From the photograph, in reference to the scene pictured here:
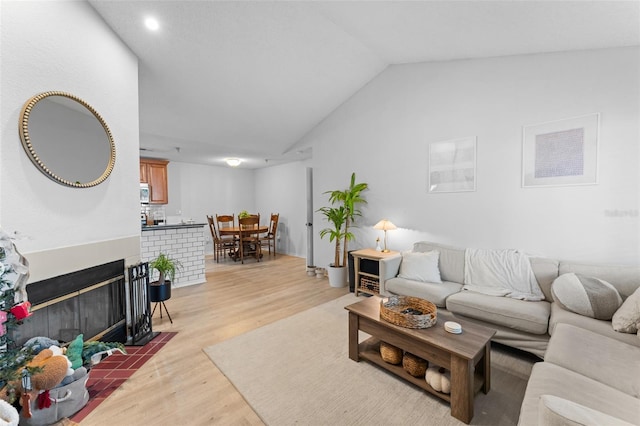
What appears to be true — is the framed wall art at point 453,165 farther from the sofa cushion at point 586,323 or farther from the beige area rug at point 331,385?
the beige area rug at point 331,385

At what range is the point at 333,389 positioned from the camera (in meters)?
1.77

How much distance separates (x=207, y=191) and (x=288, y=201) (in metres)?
2.31

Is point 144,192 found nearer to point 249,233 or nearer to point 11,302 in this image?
point 249,233

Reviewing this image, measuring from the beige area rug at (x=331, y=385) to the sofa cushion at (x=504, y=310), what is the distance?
0.33m

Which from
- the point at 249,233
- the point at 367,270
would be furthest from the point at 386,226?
the point at 249,233

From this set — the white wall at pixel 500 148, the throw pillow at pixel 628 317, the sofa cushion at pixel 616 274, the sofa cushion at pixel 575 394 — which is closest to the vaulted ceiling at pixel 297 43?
the white wall at pixel 500 148

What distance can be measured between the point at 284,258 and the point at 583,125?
5550 mm

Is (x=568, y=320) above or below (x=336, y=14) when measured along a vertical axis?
below

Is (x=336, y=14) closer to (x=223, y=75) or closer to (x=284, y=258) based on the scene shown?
(x=223, y=75)

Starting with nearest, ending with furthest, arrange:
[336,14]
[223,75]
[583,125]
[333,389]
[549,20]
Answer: [333,389]
[549,20]
[583,125]
[336,14]
[223,75]

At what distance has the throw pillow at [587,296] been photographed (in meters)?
1.85

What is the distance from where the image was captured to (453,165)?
10.3 feet

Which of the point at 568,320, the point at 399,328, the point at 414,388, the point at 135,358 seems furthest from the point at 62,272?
the point at 568,320

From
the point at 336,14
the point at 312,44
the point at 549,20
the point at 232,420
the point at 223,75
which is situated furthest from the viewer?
the point at 223,75
